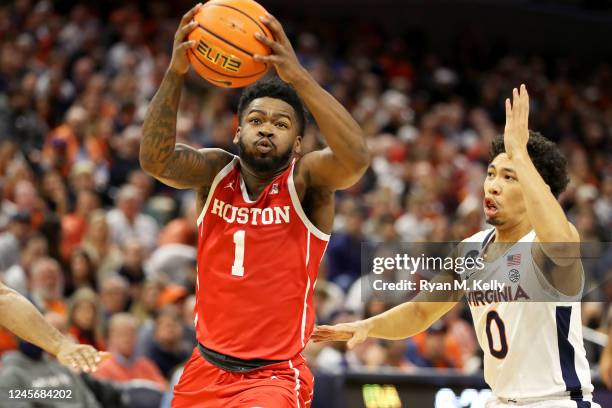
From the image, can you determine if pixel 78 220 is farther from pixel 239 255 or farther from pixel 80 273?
pixel 239 255

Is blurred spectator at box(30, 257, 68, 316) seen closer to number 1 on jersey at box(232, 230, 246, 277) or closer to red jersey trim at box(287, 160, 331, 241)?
number 1 on jersey at box(232, 230, 246, 277)

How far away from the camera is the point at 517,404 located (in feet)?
14.7

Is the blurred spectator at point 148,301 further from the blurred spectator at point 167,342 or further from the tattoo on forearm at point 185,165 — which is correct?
the tattoo on forearm at point 185,165

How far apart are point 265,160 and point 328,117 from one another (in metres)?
0.41

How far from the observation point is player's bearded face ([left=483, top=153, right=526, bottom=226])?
4.62m

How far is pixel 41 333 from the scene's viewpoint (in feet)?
15.1

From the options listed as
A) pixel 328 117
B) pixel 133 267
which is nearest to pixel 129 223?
pixel 133 267

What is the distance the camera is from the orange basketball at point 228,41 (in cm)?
444

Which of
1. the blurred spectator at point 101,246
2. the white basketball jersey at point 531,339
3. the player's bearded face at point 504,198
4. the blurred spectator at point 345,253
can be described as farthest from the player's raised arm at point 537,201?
the blurred spectator at point 345,253

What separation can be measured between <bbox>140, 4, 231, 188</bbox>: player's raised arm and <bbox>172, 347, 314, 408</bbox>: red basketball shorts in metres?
0.89

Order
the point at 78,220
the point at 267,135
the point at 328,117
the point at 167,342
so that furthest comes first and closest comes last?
Result: the point at 78,220 → the point at 167,342 → the point at 267,135 → the point at 328,117

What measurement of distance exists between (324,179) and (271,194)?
275 millimetres

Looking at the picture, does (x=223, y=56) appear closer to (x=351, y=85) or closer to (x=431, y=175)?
(x=431, y=175)

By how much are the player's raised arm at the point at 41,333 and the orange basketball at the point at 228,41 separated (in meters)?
1.38
